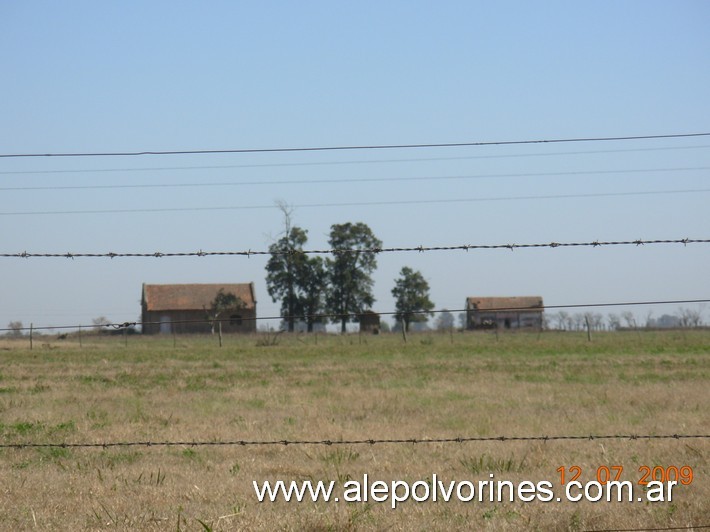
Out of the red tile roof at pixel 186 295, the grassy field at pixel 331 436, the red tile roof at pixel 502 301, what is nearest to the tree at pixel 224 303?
the red tile roof at pixel 186 295

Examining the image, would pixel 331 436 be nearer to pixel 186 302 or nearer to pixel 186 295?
pixel 186 302

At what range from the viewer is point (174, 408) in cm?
1487

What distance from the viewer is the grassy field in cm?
688

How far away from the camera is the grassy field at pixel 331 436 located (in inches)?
271

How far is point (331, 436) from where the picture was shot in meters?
11.3

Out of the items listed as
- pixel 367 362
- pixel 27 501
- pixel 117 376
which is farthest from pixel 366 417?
pixel 367 362

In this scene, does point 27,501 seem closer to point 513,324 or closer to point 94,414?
point 94,414

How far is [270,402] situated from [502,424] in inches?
195
